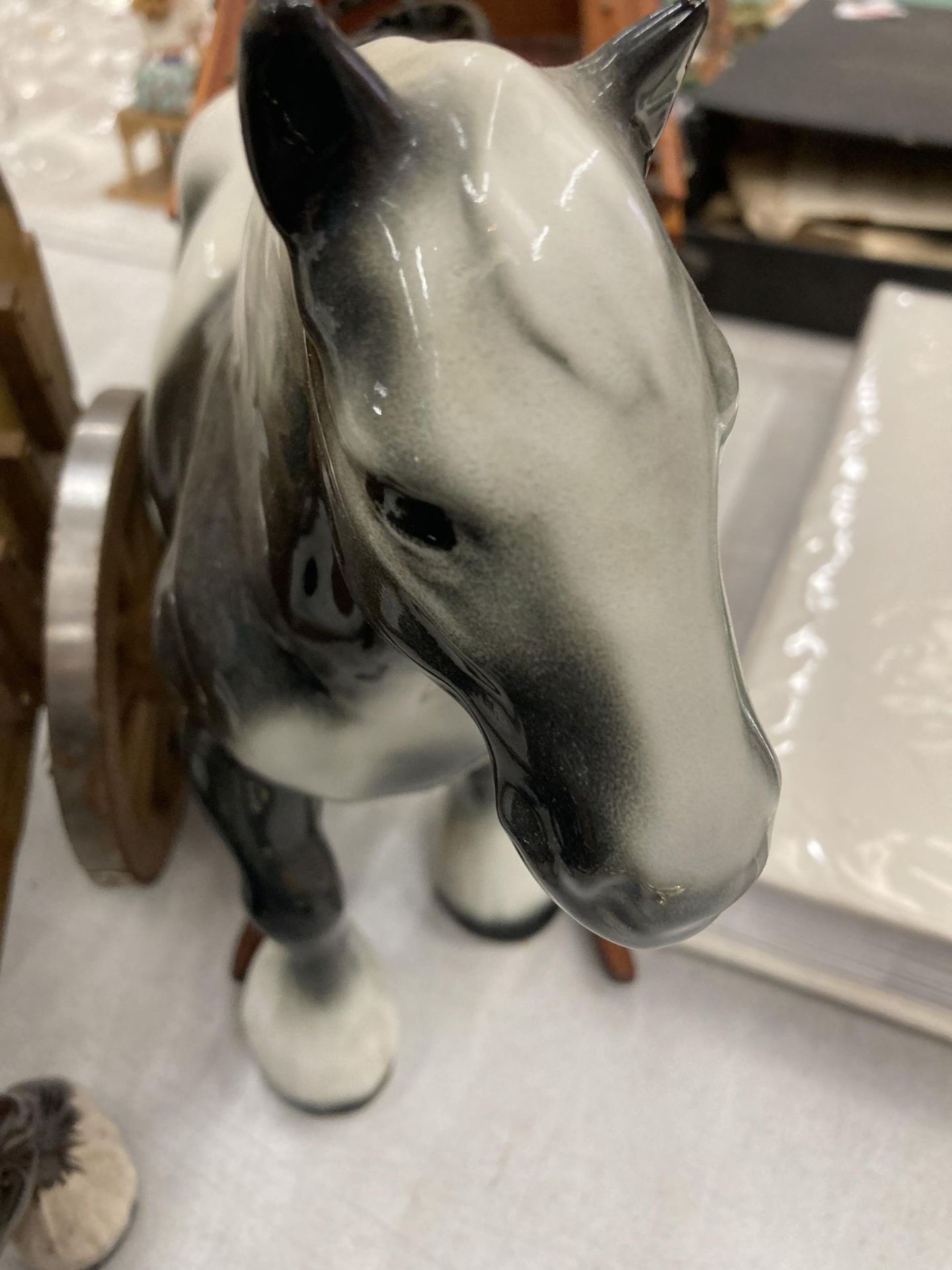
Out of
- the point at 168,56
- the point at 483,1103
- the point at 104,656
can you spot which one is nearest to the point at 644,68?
the point at 104,656

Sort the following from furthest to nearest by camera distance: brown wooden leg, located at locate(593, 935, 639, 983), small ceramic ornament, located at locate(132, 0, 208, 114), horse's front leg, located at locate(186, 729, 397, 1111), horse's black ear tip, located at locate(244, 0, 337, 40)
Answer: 1. small ceramic ornament, located at locate(132, 0, 208, 114)
2. brown wooden leg, located at locate(593, 935, 639, 983)
3. horse's front leg, located at locate(186, 729, 397, 1111)
4. horse's black ear tip, located at locate(244, 0, 337, 40)

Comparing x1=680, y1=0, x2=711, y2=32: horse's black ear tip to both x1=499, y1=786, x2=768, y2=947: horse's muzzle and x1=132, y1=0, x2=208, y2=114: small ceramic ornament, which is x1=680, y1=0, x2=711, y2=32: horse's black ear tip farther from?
x1=132, y1=0, x2=208, y2=114: small ceramic ornament

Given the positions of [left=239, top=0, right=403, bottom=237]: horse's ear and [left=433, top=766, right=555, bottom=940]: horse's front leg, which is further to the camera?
[left=433, top=766, right=555, bottom=940]: horse's front leg

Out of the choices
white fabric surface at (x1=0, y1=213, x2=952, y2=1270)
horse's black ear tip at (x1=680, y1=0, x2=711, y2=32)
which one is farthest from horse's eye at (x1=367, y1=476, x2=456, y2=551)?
white fabric surface at (x1=0, y1=213, x2=952, y2=1270)

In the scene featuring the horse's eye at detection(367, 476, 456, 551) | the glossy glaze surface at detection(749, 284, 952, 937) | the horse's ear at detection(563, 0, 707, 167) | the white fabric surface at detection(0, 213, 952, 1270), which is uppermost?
the horse's ear at detection(563, 0, 707, 167)

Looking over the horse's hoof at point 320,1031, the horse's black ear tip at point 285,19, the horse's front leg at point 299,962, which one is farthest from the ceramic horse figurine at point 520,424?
the horse's hoof at point 320,1031

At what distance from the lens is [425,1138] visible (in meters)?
0.48

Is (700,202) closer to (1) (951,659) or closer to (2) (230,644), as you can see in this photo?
(1) (951,659)

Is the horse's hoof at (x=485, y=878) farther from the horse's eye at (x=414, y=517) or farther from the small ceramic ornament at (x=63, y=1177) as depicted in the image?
the horse's eye at (x=414, y=517)

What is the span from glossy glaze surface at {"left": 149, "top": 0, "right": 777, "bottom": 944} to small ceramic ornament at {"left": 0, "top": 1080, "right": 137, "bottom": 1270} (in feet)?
0.94

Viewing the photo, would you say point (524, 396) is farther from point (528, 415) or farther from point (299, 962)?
point (299, 962)

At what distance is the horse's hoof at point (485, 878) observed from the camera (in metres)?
0.53

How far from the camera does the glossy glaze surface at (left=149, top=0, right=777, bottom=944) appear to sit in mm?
183

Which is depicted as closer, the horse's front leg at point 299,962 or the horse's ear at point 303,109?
the horse's ear at point 303,109
